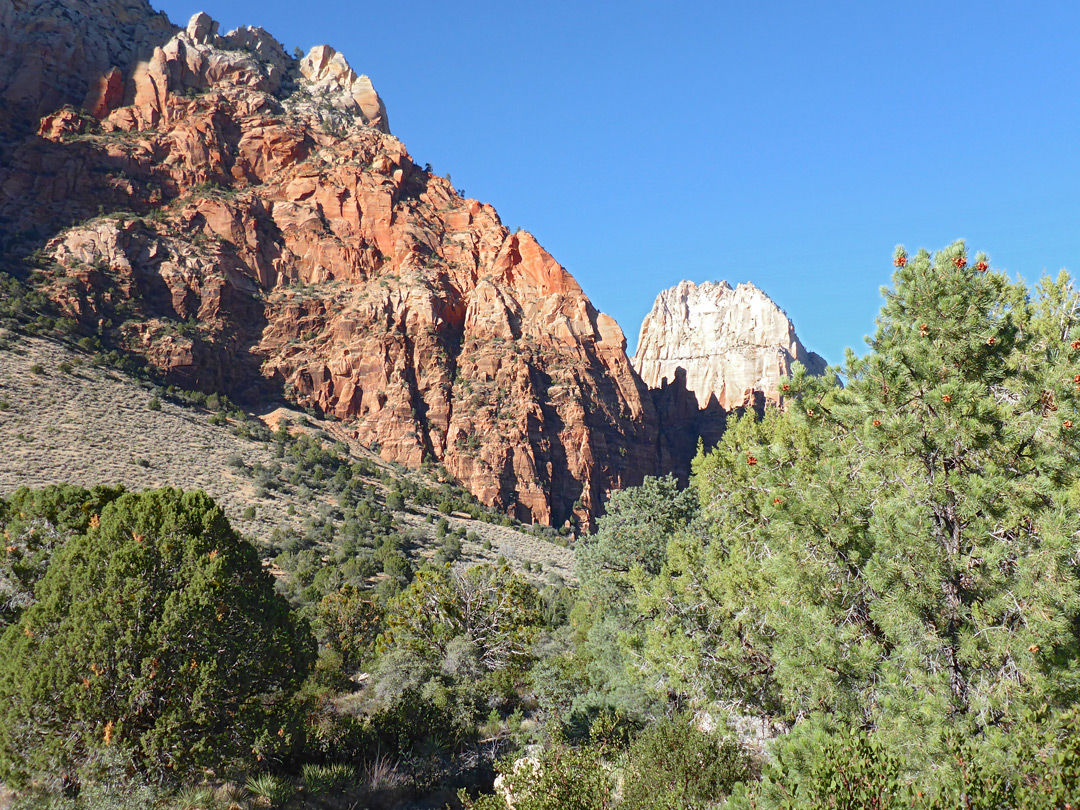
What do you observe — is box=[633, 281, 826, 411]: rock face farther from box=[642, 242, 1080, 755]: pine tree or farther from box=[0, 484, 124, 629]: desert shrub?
box=[642, 242, 1080, 755]: pine tree

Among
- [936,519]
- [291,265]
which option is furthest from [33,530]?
[291,265]

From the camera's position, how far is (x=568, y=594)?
117 feet

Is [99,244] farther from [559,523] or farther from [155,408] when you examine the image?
[559,523]

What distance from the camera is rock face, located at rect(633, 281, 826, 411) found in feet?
380

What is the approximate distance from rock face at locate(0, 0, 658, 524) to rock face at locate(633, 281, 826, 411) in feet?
93.5

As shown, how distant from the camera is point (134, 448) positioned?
143 feet

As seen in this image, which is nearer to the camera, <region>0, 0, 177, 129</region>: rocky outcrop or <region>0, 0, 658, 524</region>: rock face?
<region>0, 0, 658, 524</region>: rock face

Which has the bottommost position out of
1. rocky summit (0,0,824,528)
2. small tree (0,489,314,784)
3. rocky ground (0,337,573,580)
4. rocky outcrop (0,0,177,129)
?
small tree (0,489,314,784)

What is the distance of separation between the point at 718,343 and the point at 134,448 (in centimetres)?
10367

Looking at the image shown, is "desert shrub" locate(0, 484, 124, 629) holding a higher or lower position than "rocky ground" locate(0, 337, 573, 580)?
lower

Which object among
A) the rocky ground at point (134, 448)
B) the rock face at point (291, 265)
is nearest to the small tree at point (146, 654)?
the rocky ground at point (134, 448)

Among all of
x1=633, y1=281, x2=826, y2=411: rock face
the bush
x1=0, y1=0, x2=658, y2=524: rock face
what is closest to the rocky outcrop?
x1=0, y1=0, x2=658, y2=524: rock face

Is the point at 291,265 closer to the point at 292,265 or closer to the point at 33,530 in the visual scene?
the point at 292,265

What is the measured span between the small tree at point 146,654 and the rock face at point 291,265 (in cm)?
5635
